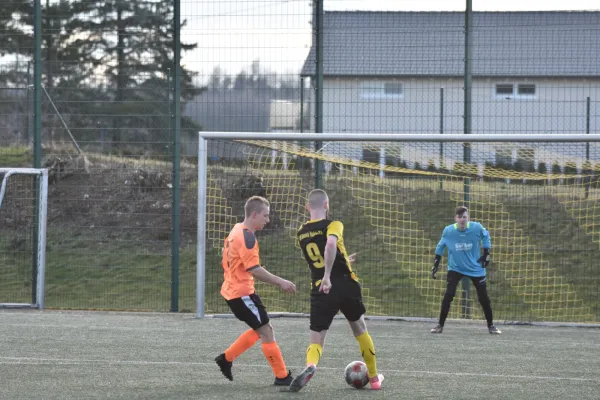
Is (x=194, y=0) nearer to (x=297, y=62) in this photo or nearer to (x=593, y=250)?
(x=297, y=62)

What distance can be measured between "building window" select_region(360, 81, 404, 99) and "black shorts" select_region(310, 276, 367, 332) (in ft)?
22.3

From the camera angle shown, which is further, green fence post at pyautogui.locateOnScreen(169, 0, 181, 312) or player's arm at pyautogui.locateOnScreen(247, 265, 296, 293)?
green fence post at pyautogui.locateOnScreen(169, 0, 181, 312)

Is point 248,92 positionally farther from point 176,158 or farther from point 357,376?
point 357,376

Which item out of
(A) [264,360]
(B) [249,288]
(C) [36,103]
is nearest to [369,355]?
(B) [249,288]

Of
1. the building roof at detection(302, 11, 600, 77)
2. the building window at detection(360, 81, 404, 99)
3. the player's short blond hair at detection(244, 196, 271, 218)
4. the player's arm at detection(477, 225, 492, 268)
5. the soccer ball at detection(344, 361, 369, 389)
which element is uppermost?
the building roof at detection(302, 11, 600, 77)

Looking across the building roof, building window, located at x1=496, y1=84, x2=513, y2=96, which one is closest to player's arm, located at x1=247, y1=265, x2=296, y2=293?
the building roof

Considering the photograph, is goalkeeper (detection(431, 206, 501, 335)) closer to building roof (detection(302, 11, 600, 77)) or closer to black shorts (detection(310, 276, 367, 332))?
building roof (detection(302, 11, 600, 77))

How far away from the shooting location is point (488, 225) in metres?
17.1

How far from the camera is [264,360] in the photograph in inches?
361

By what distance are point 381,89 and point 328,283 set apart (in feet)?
23.6

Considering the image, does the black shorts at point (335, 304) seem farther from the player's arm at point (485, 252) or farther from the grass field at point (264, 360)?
the player's arm at point (485, 252)

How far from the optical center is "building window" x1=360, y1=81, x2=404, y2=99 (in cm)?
1409

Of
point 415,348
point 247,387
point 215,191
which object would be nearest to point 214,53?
point 215,191

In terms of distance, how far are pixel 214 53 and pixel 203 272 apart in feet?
11.1
